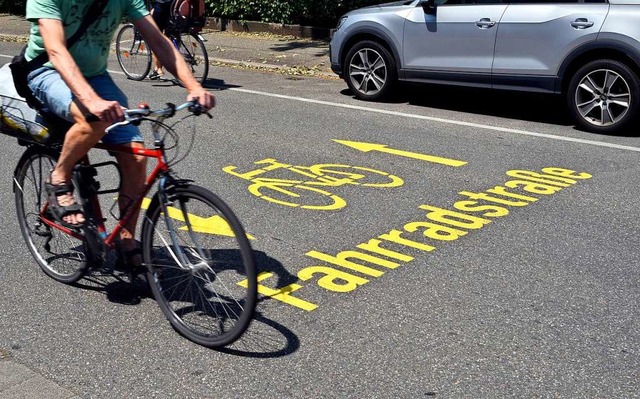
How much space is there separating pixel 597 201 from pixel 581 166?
112 cm

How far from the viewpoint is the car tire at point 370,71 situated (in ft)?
35.5

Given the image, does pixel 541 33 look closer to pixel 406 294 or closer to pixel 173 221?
pixel 406 294

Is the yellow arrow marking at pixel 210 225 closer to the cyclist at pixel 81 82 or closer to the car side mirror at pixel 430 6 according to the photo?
the cyclist at pixel 81 82

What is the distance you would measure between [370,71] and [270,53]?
4610 mm

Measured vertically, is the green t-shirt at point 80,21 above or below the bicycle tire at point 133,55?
above

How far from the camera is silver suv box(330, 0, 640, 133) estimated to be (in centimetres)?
898

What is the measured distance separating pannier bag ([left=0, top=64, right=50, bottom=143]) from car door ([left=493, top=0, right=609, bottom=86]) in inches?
236

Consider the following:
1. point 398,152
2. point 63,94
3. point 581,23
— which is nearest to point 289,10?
point 581,23

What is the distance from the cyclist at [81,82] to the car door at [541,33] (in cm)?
574

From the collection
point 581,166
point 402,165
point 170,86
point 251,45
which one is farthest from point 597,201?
point 251,45

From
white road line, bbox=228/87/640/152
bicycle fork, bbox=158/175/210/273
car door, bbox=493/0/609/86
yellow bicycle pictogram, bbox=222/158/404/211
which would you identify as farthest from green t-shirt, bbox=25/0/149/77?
car door, bbox=493/0/609/86

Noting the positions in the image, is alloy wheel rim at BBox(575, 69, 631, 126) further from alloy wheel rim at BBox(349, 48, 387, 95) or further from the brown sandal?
the brown sandal

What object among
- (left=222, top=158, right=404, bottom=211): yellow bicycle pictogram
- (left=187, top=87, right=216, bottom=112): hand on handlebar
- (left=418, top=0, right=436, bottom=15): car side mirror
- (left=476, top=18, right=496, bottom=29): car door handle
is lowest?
(left=222, top=158, right=404, bottom=211): yellow bicycle pictogram

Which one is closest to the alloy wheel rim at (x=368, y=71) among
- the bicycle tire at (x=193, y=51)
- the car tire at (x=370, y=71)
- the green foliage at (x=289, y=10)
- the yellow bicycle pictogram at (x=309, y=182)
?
the car tire at (x=370, y=71)
